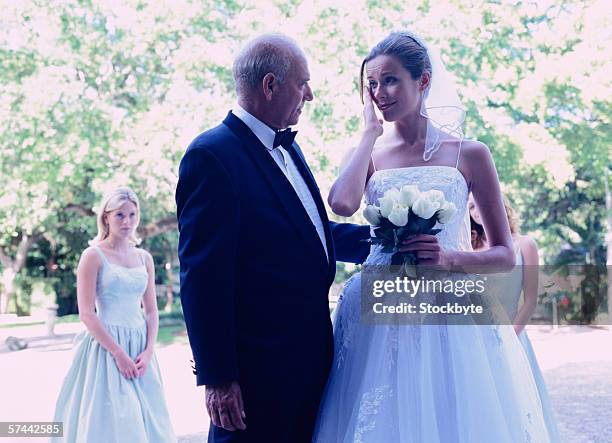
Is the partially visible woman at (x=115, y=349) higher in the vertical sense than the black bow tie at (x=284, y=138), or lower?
lower

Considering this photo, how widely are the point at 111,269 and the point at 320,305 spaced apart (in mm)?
2502

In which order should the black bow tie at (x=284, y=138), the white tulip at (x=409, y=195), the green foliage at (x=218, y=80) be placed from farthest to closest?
1. the green foliage at (x=218, y=80)
2. the black bow tie at (x=284, y=138)
3. the white tulip at (x=409, y=195)

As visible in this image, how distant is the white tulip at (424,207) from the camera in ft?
7.38

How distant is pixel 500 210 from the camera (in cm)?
246

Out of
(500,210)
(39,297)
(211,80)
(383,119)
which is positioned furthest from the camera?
(39,297)

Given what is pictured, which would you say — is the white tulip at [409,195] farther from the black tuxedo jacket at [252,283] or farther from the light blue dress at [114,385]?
the light blue dress at [114,385]

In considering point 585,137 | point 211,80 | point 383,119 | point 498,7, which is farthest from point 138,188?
point 383,119

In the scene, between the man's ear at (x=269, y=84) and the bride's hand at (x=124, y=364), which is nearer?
the man's ear at (x=269, y=84)

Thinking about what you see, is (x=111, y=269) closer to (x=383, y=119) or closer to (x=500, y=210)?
(x=383, y=119)

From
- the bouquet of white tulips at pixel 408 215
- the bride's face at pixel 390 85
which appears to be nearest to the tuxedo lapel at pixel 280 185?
the bouquet of white tulips at pixel 408 215

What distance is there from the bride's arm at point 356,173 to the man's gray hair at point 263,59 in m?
0.37

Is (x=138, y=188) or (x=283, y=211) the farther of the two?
(x=138, y=188)

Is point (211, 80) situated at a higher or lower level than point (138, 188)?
higher

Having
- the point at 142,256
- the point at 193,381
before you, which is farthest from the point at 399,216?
the point at 193,381
